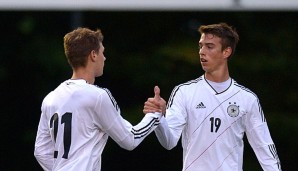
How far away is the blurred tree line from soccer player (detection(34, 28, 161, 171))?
6.53 meters

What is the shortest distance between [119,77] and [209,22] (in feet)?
4.13

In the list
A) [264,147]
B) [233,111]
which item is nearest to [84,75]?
[233,111]

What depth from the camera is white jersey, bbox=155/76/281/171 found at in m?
8.04

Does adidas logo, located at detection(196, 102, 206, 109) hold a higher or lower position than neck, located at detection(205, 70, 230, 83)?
lower

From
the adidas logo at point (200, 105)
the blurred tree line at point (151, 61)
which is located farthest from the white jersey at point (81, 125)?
the blurred tree line at point (151, 61)

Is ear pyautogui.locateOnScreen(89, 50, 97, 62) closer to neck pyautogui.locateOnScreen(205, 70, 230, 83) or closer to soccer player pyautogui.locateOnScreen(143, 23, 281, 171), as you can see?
soccer player pyautogui.locateOnScreen(143, 23, 281, 171)

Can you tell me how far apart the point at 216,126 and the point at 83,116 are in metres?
1.37

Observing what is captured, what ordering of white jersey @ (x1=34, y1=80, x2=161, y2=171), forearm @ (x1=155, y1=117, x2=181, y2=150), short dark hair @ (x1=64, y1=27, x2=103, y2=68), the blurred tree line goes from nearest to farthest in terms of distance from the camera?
1. white jersey @ (x1=34, y1=80, x2=161, y2=171)
2. short dark hair @ (x1=64, y1=27, x2=103, y2=68)
3. forearm @ (x1=155, y1=117, x2=181, y2=150)
4. the blurred tree line

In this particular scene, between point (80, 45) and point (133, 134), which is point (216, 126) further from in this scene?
point (80, 45)

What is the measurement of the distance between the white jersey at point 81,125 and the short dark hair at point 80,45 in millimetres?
128

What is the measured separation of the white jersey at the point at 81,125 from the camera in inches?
274

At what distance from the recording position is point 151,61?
13.9m

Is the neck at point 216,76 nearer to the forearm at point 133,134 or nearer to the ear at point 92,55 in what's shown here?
the forearm at point 133,134

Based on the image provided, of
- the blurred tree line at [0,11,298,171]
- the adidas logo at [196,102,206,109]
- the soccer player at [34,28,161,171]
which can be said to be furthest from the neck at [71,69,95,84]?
the blurred tree line at [0,11,298,171]
